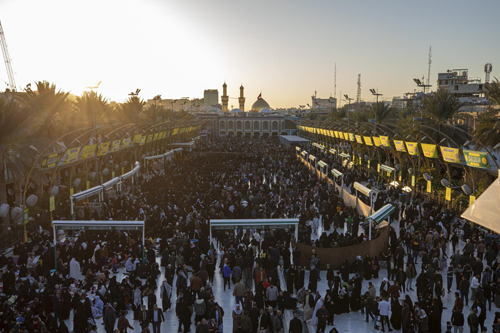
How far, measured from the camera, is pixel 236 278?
12211 millimetres

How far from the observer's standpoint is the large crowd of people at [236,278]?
9242mm

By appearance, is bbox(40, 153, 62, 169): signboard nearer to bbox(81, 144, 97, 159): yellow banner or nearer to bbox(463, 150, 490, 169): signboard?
bbox(81, 144, 97, 159): yellow banner

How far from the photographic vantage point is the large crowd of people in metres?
9.24

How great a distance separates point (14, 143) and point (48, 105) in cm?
773

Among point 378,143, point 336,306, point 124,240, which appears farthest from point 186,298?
point 378,143

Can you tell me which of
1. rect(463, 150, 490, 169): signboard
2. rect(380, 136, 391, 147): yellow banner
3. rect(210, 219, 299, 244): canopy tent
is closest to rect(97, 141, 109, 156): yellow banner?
rect(210, 219, 299, 244): canopy tent

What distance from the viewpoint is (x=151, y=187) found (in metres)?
26.8

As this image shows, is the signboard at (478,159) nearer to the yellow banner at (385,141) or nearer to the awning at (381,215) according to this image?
the awning at (381,215)

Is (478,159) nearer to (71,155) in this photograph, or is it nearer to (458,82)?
(71,155)

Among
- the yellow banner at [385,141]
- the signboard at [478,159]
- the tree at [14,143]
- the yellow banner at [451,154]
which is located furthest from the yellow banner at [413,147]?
the tree at [14,143]

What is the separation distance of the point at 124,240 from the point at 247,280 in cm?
520

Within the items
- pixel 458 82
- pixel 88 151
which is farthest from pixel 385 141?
pixel 458 82

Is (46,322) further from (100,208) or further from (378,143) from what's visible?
(378,143)

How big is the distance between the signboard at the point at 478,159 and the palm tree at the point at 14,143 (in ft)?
67.3
